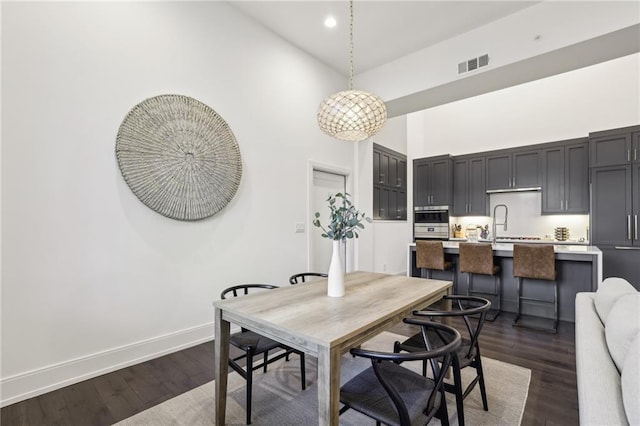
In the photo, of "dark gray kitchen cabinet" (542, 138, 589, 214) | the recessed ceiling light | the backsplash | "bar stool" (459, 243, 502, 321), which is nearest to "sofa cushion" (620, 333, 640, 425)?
"bar stool" (459, 243, 502, 321)

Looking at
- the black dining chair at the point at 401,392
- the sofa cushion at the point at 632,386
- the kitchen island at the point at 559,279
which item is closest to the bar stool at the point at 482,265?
the kitchen island at the point at 559,279

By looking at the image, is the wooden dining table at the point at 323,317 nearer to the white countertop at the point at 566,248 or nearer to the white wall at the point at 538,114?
the white countertop at the point at 566,248

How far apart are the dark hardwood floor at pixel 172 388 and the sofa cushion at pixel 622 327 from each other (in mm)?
956

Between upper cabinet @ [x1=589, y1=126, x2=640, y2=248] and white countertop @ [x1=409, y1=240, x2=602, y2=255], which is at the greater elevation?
upper cabinet @ [x1=589, y1=126, x2=640, y2=248]

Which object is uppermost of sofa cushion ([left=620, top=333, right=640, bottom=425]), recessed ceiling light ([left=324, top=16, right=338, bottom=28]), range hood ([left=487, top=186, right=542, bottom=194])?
recessed ceiling light ([left=324, top=16, right=338, bottom=28])

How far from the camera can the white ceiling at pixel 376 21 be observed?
318 centimetres

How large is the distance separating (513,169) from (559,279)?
256 cm

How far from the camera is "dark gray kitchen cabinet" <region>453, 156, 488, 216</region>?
589 cm

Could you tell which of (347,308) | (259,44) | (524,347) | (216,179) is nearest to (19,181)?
(216,179)

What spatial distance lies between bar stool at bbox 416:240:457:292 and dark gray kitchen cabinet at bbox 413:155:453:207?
227cm

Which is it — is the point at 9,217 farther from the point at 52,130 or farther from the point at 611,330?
the point at 611,330

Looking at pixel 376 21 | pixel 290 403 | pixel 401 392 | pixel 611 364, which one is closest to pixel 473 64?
Result: pixel 376 21

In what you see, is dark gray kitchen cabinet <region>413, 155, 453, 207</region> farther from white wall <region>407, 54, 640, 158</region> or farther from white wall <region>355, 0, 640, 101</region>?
white wall <region>355, 0, 640, 101</region>

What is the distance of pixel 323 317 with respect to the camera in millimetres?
1476
